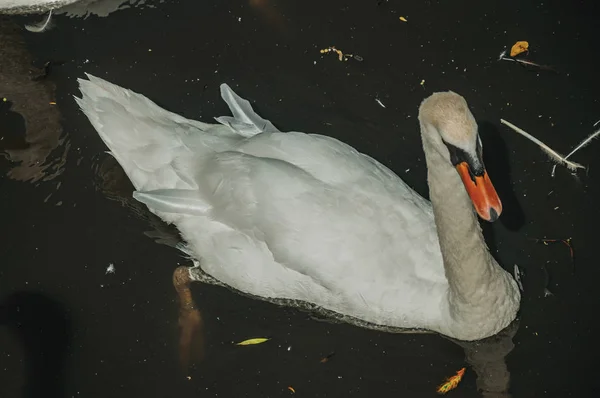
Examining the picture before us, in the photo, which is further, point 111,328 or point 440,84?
point 440,84

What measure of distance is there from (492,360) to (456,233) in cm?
98

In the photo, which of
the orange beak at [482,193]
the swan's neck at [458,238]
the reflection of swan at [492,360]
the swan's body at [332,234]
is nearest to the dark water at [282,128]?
the reflection of swan at [492,360]

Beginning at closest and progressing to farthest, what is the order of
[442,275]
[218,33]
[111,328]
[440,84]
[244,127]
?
[442,275], [111,328], [244,127], [440,84], [218,33]

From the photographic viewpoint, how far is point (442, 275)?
16.5 ft

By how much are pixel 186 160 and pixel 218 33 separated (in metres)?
1.92

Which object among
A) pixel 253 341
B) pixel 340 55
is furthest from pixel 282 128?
pixel 253 341

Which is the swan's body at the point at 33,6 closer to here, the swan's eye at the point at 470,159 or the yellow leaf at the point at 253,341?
the yellow leaf at the point at 253,341

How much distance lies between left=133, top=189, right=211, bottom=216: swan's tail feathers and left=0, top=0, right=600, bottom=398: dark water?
410 mm

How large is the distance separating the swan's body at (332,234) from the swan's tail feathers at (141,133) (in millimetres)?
41

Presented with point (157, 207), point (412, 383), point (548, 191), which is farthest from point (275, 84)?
point (412, 383)

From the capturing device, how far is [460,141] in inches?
162

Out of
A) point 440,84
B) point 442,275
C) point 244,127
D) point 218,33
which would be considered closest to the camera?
point 442,275

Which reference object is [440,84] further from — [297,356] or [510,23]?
[297,356]

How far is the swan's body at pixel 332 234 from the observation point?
4.91 m
